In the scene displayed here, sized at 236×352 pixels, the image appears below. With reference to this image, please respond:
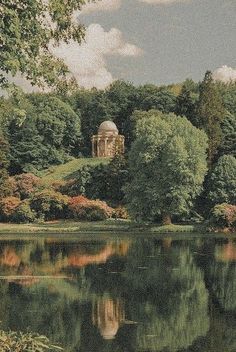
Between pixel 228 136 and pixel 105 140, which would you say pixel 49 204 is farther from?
pixel 105 140

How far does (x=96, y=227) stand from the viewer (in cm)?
5356

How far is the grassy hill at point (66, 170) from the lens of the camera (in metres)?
73.4

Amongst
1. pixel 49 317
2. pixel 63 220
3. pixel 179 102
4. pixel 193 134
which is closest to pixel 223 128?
pixel 179 102

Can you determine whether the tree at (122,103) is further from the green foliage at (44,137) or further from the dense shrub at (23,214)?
the dense shrub at (23,214)

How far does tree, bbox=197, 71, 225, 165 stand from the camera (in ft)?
209

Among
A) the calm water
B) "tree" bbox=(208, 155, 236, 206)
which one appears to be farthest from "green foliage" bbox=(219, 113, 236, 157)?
the calm water

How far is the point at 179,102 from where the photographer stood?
235 ft

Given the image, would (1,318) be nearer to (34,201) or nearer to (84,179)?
(34,201)

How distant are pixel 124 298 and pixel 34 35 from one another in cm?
891

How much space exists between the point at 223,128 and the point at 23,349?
196ft

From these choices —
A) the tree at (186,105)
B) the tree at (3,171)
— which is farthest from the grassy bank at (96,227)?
the tree at (186,105)

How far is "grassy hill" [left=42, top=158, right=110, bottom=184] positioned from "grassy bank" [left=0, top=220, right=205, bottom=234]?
1303 centimetres

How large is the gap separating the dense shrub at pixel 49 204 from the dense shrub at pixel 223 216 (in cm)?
1472

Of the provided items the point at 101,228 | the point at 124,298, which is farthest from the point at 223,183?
the point at 124,298
